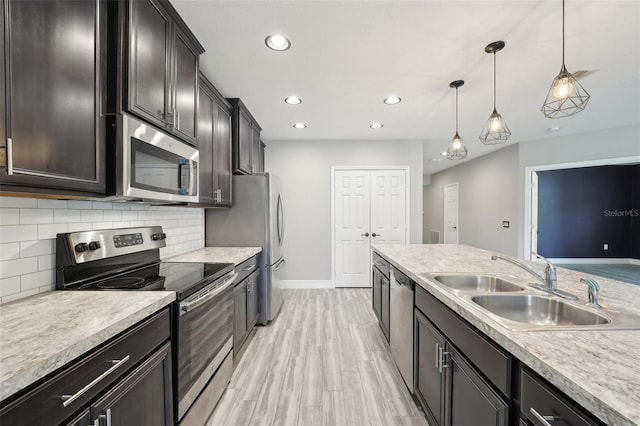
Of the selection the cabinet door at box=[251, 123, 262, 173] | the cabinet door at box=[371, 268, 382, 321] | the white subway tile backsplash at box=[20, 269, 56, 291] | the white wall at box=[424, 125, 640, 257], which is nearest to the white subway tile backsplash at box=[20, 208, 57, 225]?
the white subway tile backsplash at box=[20, 269, 56, 291]

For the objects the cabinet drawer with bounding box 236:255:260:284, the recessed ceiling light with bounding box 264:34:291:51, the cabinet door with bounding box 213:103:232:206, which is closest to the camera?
the recessed ceiling light with bounding box 264:34:291:51

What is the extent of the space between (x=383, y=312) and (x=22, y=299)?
250 centimetres

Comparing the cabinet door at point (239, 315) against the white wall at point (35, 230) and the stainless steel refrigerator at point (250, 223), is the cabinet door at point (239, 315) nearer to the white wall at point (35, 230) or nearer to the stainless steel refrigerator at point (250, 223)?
the stainless steel refrigerator at point (250, 223)

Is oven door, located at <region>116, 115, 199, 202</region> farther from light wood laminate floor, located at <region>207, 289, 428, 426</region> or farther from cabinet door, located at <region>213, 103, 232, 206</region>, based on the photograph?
light wood laminate floor, located at <region>207, 289, 428, 426</region>

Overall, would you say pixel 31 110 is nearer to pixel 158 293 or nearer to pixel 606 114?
pixel 158 293

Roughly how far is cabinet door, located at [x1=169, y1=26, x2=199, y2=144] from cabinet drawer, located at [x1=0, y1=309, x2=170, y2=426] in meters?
1.22

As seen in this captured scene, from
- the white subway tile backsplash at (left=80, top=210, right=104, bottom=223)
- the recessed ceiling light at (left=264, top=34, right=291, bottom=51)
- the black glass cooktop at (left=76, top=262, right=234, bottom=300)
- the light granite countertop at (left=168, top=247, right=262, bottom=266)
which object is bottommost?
the light granite countertop at (left=168, top=247, right=262, bottom=266)

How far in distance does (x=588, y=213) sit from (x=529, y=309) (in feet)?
25.8

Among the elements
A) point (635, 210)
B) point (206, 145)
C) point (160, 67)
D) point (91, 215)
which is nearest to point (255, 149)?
point (206, 145)

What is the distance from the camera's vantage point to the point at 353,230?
456 cm

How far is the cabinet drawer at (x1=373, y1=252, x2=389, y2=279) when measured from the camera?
2.46 m

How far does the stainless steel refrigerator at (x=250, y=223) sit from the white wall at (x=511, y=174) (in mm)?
4560

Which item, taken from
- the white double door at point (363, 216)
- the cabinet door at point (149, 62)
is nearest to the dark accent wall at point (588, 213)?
the white double door at point (363, 216)

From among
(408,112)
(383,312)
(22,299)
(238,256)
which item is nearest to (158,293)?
(22,299)
